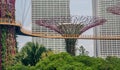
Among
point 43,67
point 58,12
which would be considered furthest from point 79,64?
point 58,12

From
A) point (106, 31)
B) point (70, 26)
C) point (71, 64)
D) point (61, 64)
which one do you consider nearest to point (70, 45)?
point (70, 26)

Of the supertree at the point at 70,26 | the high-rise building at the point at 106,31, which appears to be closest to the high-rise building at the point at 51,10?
the high-rise building at the point at 106,31

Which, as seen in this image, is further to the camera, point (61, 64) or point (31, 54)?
point (31, 54)

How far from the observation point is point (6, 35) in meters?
68.8

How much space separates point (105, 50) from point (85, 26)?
85994mm

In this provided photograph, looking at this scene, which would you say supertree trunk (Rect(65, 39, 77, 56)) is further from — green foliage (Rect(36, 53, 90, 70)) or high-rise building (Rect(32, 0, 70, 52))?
high-rise building (Rect(32, 0, 70, 52))

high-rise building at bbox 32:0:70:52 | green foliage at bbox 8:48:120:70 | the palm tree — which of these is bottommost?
the palm tree

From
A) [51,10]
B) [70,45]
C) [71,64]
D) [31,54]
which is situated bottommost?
[31,54]

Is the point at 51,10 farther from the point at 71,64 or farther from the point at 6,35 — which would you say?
the point at 71,64

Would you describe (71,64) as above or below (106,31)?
above

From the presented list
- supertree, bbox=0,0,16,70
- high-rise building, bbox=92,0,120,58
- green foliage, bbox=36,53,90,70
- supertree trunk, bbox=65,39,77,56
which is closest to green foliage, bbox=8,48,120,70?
green foliage, bbox=36,53,90,70

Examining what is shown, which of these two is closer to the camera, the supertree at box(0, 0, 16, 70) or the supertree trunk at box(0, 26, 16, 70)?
the supertree at box(0, 0, 16, 70)

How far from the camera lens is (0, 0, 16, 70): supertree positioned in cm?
6775

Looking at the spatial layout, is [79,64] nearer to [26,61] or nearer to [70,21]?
[26,61]
